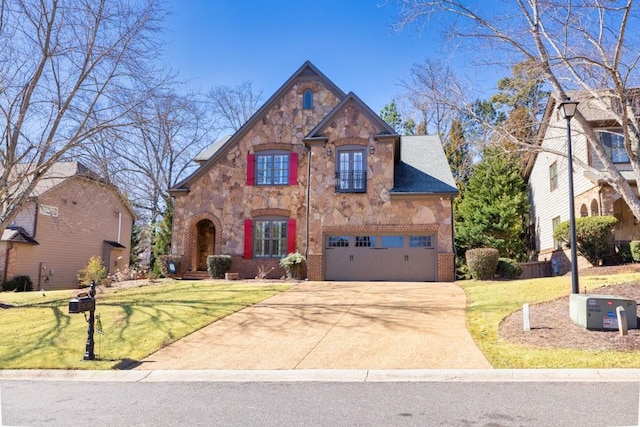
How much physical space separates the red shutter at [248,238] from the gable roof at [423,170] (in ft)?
20.4

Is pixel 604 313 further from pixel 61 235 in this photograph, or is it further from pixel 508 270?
pixel 61 235

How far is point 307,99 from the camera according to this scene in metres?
22.2

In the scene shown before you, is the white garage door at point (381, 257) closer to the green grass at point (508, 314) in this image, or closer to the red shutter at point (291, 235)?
the red shutter at point (291, 235)

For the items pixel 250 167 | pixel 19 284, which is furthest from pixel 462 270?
pixel 19 284

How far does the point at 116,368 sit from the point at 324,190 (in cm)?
1359

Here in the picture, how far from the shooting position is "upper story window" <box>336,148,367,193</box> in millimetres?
20281

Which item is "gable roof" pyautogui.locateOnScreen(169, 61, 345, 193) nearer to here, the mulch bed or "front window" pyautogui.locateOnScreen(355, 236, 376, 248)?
"front window" pyautogui.locateOnScreen(355, 236, 376, 248)

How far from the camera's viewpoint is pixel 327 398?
236 inches

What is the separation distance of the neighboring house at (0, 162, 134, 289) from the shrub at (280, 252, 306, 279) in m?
8.99

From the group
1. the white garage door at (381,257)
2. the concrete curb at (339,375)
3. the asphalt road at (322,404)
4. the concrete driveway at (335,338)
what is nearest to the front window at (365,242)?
the white garage door at (381,257)

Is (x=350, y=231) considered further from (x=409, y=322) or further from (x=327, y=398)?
(x=327, y=398)

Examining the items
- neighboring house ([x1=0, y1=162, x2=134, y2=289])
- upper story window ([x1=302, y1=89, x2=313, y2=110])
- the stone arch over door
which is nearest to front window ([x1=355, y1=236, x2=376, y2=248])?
the stone arch over door

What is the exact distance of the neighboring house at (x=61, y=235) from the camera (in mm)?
24062

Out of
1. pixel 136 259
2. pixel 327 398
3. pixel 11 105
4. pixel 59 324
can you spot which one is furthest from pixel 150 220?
pixel 327 398
